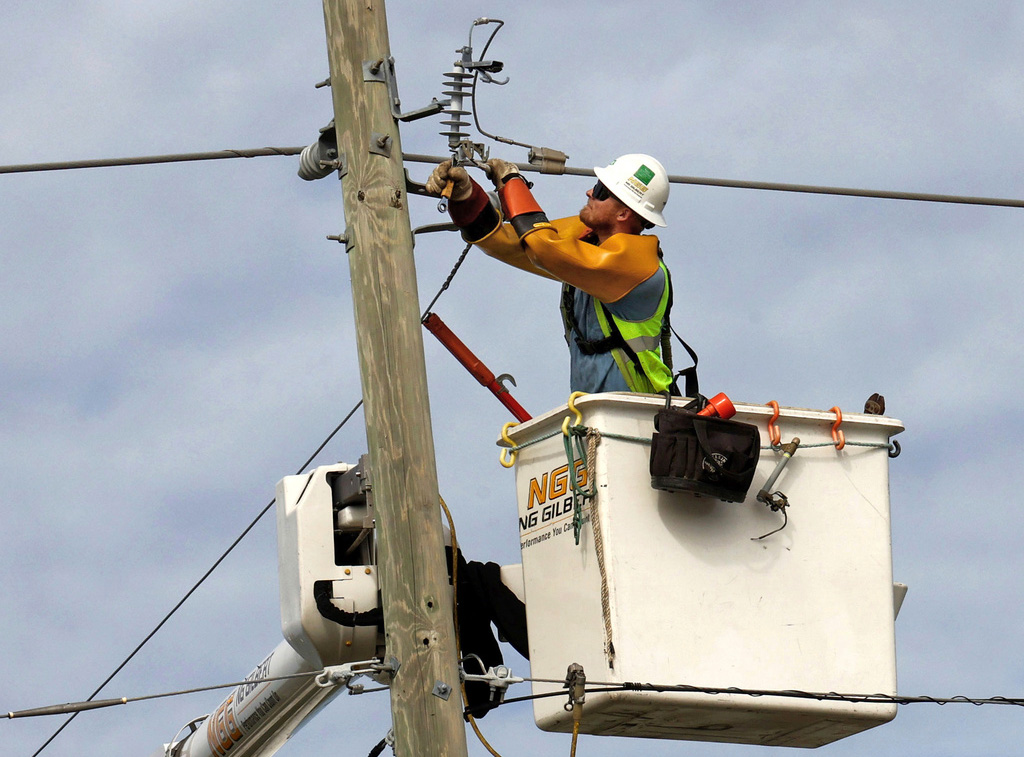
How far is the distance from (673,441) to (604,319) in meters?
1.00

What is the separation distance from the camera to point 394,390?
6.79 metres

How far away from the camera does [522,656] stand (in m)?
7.70

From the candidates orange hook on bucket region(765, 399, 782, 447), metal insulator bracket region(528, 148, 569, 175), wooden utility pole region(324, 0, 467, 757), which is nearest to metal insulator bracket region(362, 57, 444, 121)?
wooden utility pole region(324, 0, 467, 757)

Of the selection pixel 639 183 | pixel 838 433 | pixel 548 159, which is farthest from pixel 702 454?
pixel 548 159

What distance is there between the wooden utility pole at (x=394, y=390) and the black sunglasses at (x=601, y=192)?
1.27m

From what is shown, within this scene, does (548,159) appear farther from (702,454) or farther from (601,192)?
(702,454)

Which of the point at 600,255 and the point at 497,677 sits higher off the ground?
the point at 600,255

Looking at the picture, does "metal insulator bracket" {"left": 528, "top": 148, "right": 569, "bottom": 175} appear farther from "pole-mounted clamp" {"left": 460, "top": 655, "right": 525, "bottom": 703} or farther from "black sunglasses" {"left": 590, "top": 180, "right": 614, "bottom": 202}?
"pole-mounted clamp" {"left": 460, "top": 655, "right": 525, "bottom": 703}

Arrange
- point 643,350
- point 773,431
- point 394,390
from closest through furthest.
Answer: point 394,390 → point 773,431 → point 643,350

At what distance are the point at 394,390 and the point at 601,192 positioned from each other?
1.76 meters

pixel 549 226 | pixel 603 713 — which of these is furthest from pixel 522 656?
pixel 549 226

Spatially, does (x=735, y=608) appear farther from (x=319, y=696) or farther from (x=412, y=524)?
(x=319, y=696)

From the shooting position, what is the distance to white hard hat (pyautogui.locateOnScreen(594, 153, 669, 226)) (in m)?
8.05

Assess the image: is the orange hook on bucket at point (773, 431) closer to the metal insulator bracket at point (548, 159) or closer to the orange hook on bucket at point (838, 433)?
the orange hook on bucket at point (838, 433)
